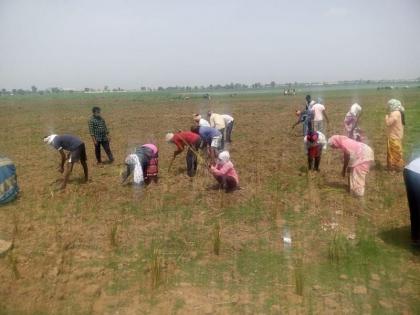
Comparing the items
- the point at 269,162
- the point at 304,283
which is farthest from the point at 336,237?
the point at 269,162

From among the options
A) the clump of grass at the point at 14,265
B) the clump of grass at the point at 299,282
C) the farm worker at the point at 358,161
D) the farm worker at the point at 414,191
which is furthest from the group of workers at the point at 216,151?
the clump of grass at the point at 299,282

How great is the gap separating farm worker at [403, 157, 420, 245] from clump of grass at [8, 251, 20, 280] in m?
5.06

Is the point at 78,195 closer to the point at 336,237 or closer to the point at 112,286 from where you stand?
the point at 112,286

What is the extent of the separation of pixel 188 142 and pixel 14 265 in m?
4.47

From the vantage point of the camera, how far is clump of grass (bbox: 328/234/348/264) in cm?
506

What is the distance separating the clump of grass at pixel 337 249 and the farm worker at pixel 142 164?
404 centimetres

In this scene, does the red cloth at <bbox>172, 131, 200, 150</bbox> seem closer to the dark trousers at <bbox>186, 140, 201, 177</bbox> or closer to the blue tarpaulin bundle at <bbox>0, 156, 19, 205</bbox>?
the dark trousers at <bbox>186, 140, 201, 177</bbox>

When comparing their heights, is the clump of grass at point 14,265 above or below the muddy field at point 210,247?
above

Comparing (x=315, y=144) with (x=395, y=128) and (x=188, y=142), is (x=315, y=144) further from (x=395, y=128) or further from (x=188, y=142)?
(x=188, y=142)

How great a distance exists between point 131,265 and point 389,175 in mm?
6102

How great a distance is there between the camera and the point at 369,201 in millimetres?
7117

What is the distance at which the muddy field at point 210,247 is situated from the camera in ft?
14.1

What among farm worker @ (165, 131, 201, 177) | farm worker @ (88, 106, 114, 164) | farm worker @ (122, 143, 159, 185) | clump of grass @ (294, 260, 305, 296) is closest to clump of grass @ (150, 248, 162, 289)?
clump of grass @ (294, 260, 305, 296)

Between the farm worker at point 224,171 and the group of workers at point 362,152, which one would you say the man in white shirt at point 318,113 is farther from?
the farm worker at point 224,171
